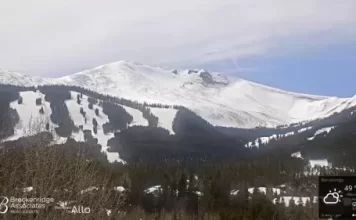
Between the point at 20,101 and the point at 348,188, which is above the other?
the point at 20,101

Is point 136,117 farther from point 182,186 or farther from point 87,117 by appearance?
point 182,186

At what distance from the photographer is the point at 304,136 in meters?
141

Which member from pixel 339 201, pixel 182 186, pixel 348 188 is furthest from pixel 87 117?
pixel 339 201

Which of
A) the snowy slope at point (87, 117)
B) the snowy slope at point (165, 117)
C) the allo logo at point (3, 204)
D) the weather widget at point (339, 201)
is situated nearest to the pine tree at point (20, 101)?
the snowy slope at point (87, 117)

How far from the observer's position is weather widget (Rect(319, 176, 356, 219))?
16906mm

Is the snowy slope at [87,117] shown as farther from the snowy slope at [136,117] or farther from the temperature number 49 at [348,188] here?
the temperature number 49 at [348,188]

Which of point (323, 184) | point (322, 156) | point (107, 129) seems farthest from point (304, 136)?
point (323, 184)

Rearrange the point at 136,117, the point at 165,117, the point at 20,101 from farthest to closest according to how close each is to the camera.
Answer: the point at 165,117 < the point at 136,117 < the point at 20,101

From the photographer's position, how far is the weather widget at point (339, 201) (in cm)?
1691

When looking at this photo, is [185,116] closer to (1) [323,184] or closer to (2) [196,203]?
(2) [196,203]

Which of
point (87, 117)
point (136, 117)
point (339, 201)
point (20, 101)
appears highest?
point (20, 101)

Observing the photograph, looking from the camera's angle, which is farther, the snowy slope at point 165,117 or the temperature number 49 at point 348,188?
the snowy slope at point 165,117

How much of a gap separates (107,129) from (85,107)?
30142mm

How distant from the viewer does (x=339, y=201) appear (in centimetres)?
1697
